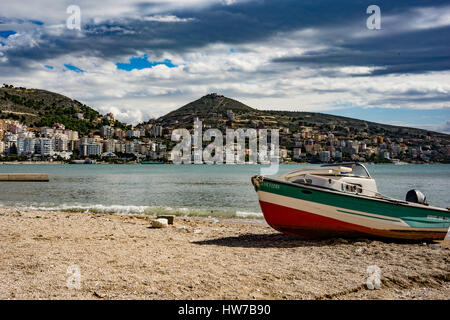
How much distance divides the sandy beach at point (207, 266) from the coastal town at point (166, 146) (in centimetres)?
10886

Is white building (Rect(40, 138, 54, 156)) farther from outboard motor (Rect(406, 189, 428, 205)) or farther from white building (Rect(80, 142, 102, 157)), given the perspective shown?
outboard motor (Rect(406, 189, 428, 205))

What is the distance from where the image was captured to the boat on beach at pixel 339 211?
34.1 ft

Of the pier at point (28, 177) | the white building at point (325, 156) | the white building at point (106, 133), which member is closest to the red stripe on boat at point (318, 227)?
the pier at point (28, 177)

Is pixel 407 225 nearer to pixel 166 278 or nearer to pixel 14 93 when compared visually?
pixel 166 278

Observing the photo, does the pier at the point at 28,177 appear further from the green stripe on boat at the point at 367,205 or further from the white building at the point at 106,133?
the white building at the point at 106,133

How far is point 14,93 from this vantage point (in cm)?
19962

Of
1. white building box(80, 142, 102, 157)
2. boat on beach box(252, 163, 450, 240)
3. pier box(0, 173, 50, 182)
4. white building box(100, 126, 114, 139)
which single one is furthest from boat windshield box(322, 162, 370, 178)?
white building box(100, 126, 114, 139)

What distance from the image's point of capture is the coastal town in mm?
126812

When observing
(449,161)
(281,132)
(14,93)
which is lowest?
(449,161)

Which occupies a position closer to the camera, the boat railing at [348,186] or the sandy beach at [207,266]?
the sandy beach at [207,266]

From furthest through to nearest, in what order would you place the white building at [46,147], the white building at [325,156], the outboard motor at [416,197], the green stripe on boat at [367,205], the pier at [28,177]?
the white building at [46,147] < the white building at [325,156] < the pier at [28,177] < the outboard motor at [416,197] < the green stripe on boat at [367,205]

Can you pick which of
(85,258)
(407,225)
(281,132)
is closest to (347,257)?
(407,225)

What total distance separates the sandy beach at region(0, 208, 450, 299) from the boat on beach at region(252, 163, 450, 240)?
350mm
